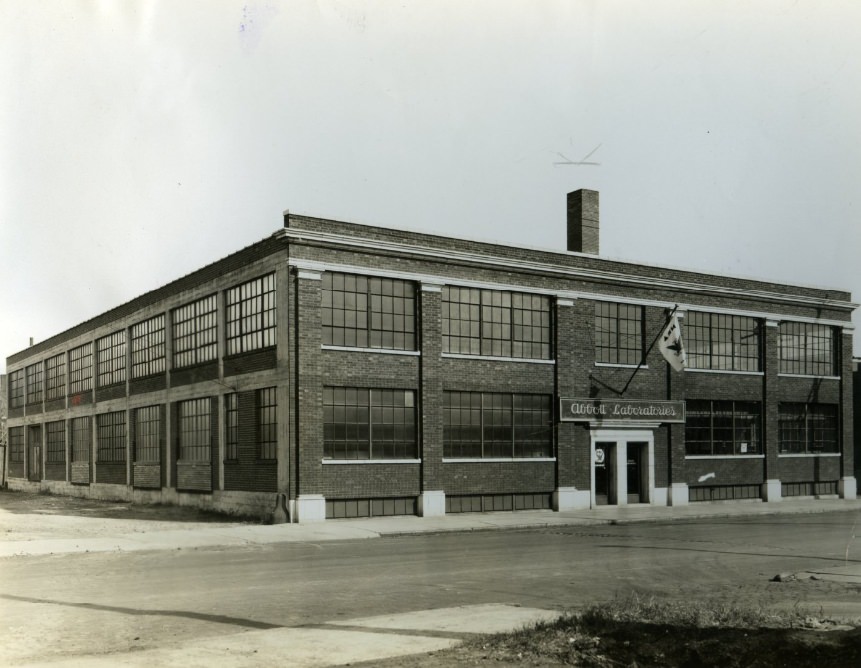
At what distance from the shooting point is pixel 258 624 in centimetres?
1019

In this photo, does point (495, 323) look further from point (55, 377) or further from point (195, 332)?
point (55, 377)

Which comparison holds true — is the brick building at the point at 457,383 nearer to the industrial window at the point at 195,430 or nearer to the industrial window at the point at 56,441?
the industrial window at the point at 195,430

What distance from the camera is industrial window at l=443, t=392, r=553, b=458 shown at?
29.4m

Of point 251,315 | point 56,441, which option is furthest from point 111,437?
point 251,315

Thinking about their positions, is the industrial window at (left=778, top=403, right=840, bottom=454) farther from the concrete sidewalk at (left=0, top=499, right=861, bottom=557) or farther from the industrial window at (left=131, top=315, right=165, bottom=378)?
the industrial window at (left=131, top=315, right=165, bottom=378)

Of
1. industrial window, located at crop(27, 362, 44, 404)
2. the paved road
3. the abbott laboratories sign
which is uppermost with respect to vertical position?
industrial window, located at crop(27, 362, 44, 404)

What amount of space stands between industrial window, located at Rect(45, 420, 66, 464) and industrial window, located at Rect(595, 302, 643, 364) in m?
28.6

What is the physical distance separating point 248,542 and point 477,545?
523 centimetres

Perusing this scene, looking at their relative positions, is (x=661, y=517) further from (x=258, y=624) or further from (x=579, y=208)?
(x=258, y=624)

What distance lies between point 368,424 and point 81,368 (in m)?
23.2

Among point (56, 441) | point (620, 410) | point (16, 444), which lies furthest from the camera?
point (16, 444)

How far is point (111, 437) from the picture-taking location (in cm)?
4066

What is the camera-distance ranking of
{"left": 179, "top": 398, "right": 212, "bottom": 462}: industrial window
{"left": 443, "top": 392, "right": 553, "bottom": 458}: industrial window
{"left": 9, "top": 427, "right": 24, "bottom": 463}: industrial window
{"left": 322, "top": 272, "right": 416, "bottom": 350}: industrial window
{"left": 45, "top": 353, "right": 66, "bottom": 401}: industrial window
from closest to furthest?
{"left": 322, "top": 272, "right": 416, "bottom": 350}: industrial window < {"left": 443, "top": 392, "right": 553, "bottom": 458}: industrial window < {"left": 179, "top": 398, "right": 212, "bottom": 462}: industrial window < {"left": 45, "top": 353, "right": 66, "bottom": 401}: industrial window < {"left": 9, "top": 427, "right": 24, "bottom": 463}: industrial window

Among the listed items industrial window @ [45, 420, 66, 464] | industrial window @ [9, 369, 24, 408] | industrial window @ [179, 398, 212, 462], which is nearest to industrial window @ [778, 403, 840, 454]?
industrial window @ [179, 398, 212, 462]
